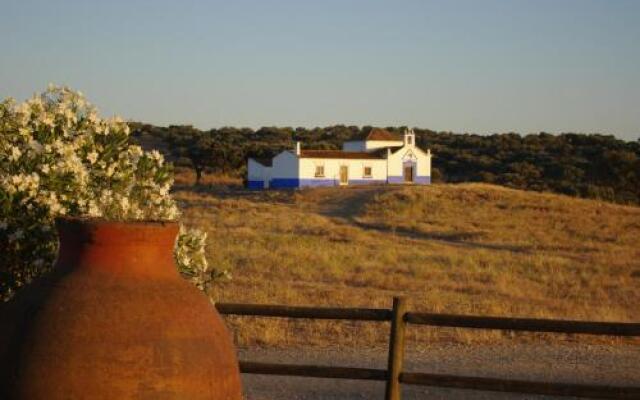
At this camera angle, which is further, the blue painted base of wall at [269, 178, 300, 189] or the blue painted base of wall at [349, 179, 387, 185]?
the blue painted base of wall at [349, 179, 387, 185]

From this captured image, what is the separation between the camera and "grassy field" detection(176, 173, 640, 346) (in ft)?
48.5

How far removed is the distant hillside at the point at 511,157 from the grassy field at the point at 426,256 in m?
16.6

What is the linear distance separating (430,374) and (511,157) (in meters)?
71.7

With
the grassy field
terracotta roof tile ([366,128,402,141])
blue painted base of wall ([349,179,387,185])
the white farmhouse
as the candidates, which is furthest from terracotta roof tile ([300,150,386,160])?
the grassy field

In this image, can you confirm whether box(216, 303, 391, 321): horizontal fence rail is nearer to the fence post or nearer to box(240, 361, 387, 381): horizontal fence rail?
the fence post

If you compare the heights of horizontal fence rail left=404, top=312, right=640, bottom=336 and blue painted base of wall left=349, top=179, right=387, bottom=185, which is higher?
blue painted base of wall left=349, top=179, right=387, bottom=185

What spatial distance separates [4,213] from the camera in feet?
19.1

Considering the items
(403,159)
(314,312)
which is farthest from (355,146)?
(314,312)

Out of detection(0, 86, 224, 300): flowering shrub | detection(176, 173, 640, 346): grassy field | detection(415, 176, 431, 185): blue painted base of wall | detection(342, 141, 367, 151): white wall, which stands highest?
detection(342, 141, 367, 151): white wall

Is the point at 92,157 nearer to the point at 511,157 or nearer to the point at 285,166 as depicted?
the point at 285,166

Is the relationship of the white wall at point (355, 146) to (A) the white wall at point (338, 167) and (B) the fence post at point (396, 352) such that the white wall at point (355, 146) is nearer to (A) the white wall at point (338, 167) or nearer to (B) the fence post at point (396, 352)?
(A) the white wall at point (338, 167)

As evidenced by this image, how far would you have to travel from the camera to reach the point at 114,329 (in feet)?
14.1

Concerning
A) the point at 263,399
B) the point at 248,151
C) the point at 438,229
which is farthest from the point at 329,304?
the point at 248,151

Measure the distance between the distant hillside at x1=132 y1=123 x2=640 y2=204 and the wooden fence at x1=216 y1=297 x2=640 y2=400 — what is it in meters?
50.7
